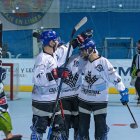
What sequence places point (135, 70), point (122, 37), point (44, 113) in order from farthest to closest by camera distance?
point (122, 37)
point (135, 70)
point (44, 113)

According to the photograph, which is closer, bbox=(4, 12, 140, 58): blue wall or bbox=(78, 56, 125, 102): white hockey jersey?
bbox=(78, 56, 125, 102): white hockey jersey

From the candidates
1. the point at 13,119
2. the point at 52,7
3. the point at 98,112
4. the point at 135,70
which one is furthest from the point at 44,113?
the point at 52,7

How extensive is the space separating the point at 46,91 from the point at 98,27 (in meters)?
9.03

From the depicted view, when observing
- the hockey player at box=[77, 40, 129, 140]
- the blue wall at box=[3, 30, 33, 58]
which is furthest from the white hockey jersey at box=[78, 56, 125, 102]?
the blue wall at box=[3, 30, 33, 58]

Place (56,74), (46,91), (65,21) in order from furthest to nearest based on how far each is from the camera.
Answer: (65,21) → (46,91) → (56,74)

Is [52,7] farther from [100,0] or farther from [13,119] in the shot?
[13,119]

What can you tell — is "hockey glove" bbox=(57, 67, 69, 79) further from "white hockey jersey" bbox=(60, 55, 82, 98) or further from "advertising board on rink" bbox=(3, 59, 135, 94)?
"advertising board on rink" bbox=(3, 59, 135, 94)

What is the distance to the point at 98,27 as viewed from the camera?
15.3 metres

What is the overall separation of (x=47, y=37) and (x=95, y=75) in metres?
0.70

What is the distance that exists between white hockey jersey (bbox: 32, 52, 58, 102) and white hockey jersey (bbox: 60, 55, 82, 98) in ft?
1.69

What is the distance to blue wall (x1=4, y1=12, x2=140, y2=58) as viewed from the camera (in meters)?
15.2

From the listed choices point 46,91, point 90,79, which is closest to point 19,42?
point 90,79

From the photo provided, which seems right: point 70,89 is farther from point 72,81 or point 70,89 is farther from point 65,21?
point 65,21

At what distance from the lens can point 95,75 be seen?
21.9ft
